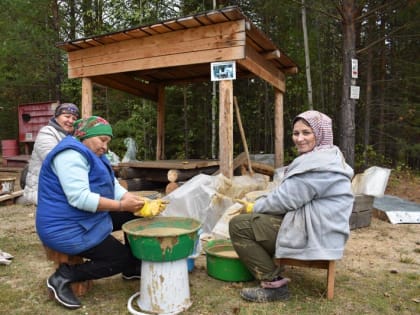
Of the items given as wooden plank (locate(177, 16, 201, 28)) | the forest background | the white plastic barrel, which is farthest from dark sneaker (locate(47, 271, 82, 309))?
the forest background

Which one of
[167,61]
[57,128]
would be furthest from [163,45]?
[57,128]

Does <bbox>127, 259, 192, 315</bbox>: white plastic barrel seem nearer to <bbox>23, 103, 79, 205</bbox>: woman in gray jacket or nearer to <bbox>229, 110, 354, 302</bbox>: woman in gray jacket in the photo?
<bbox>229, 110, 354, 302</bbox>: woman in gray jacket

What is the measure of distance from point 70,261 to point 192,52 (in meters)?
3.54

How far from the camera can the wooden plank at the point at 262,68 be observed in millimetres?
5422

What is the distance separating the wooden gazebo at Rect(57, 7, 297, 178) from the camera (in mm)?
4965

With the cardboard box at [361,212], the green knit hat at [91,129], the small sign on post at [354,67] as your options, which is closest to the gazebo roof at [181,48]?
the small sign on post at [354,67]

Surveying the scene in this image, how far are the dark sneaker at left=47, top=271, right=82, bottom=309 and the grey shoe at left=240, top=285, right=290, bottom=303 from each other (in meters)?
1.16

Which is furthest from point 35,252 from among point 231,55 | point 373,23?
point 373,23

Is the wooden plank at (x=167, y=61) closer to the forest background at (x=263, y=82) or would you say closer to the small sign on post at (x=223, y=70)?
the small sign on post at (x=223, y=70)

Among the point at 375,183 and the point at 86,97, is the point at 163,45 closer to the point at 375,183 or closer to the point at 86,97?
the point at 86,97

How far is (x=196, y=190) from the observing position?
4.54m

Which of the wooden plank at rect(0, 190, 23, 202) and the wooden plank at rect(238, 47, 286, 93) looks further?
the wooden plank at rect(0, 190, 23, 202)

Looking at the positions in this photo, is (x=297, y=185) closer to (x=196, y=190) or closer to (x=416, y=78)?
(x=196, y=190)

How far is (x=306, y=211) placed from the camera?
249 cm
